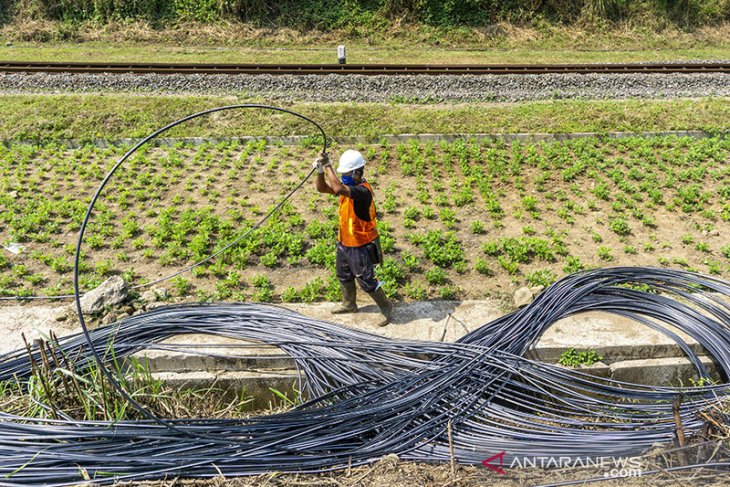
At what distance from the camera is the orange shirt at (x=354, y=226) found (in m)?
4.80

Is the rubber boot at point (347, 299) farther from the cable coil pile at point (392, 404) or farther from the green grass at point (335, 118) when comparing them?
the green grass at point (335, 118)

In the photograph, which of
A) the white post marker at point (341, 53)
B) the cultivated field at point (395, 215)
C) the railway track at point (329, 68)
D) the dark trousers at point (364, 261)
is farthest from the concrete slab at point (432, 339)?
the white post marker at point (341, 53)

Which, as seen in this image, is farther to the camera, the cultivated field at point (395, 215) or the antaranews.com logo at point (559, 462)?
the cultivated field at point (395, 215)

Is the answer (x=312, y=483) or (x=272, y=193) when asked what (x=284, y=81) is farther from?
(x=312, y=483)

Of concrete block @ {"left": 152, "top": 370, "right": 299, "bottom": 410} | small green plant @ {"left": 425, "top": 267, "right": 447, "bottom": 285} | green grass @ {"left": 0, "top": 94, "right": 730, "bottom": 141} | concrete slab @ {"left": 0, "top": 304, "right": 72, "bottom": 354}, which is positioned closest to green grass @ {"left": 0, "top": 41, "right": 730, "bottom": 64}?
green grass @ {"left": 0, "top": 94, "right": 730, "bottom": 141}

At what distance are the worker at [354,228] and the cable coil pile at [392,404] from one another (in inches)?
20.2

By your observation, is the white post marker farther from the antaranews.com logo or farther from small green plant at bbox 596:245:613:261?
the antaranews.com logo

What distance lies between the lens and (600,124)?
9703mm

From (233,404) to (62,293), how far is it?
2.68m

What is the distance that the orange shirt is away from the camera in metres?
4.80

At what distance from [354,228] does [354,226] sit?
0.02m

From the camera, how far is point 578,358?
4.77 meters

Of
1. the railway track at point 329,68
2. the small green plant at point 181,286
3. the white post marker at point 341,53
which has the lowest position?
the small green plant at point 181,286

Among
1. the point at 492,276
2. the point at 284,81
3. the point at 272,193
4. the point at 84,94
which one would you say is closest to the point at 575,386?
the point at 492,276
